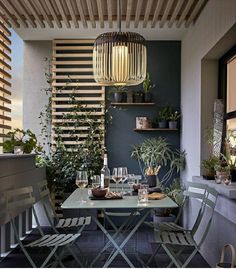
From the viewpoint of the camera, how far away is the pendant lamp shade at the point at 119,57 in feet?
13.3

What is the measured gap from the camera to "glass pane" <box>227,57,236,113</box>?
15.3ft

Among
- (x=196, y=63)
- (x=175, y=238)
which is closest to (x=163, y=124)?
(x=196, y=63)

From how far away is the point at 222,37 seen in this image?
4.12m

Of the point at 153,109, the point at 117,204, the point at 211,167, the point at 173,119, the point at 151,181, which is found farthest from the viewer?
the point at 153,109

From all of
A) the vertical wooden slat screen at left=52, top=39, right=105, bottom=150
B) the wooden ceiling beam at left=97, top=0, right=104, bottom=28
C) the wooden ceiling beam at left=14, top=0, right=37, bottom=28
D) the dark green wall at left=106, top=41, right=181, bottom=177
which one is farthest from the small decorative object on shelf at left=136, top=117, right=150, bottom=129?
the wooden ceiling beam at left=14, top=0, right=37, bottom=28

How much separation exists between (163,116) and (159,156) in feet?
2.32

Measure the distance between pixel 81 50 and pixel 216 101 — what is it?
9.51 feet

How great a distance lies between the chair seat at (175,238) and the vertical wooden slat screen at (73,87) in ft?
10.8

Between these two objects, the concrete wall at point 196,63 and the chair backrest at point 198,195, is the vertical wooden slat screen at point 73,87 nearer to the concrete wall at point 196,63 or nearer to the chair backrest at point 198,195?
the concrete wall at point 196,63

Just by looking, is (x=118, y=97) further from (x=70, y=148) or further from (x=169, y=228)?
(x=169, y=228)

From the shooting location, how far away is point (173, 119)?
22.2 feet

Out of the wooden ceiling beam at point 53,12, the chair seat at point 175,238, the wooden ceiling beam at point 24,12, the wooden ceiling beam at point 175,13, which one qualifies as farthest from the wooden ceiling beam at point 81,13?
the chair seat at point 175,238

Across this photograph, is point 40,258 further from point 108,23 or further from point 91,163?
point 108,23

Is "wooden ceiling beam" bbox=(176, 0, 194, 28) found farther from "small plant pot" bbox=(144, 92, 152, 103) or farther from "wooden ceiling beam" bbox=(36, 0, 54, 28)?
"wooden ceiling beam" bbox=(36, 0, 54, 28)
